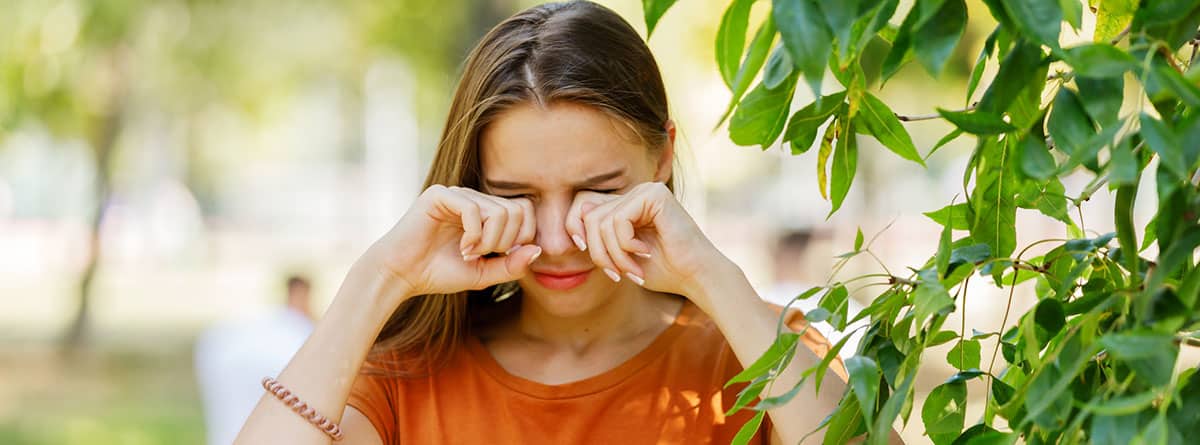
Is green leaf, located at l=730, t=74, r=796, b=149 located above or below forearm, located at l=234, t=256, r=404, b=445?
above

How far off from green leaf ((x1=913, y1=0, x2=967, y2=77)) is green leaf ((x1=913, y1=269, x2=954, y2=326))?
22cm

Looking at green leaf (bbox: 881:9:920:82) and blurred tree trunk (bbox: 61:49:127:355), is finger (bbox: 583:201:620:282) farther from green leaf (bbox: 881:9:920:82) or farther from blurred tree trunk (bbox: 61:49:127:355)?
blurred tree trunk (bbox: 61:49:127:355)

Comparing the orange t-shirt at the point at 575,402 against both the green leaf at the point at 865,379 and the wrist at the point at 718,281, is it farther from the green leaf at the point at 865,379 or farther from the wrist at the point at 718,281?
the green leaf at the point at 865,379

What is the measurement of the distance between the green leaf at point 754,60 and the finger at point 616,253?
2.53 feet

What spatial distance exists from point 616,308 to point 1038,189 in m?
0.97

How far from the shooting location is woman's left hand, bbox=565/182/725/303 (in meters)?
1.94

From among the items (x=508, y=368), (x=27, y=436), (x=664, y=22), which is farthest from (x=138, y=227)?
(x=508, y=368)

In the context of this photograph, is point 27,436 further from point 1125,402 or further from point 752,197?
point 752,197

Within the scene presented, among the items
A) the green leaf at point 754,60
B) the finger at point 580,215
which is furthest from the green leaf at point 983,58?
the finger at point 580,215

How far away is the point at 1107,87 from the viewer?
108 cm

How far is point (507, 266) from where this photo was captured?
2.04 m

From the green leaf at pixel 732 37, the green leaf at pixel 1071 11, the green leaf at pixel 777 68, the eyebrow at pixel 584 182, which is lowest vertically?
the eyebrow at pixel 584 182

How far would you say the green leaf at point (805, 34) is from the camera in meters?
1.07

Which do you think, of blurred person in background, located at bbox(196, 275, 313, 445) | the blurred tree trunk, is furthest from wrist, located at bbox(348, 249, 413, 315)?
the blurred tree trunk
